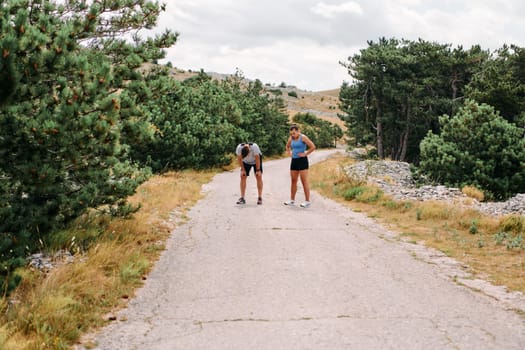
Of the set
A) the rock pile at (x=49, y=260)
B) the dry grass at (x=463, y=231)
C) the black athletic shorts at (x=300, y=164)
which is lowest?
the dry grass at (x=463, y=231)

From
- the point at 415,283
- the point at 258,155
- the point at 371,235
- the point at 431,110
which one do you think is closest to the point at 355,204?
the point at 258,155

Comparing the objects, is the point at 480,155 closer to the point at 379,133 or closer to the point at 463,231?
the point at 463,231

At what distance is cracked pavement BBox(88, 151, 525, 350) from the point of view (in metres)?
3.76

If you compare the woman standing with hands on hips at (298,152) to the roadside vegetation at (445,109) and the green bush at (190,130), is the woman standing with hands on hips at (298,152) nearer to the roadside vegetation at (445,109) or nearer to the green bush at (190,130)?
the green bush at (190,130)

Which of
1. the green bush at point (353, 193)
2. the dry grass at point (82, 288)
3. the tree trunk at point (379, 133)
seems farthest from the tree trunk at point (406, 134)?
the dry grass at point (82, 288)

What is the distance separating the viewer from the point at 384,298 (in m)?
4.75

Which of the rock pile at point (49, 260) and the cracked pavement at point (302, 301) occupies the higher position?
the rock pile at point (49, 260)

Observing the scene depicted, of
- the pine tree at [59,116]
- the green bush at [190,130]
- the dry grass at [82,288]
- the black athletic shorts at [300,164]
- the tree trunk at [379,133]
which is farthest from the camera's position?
the tree trunk at [379,133]

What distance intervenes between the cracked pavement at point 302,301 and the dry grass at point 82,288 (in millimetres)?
231

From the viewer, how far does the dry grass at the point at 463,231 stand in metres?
6.15

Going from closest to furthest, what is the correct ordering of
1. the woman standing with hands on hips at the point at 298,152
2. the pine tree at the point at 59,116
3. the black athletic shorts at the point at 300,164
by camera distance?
1. the pine tree at the point at 59,116
2. the woman standing with hands on hips at the point at 298,152
3. the black athletic shorts at the point at 300,164

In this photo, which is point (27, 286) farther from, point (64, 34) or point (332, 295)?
point (332, 295)

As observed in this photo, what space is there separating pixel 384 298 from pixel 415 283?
2.55 feet

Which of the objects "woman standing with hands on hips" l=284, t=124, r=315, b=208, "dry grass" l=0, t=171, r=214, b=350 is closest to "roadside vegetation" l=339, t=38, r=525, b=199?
"woman standing with hands on hips" l=284, t=124, r=315, b=208
